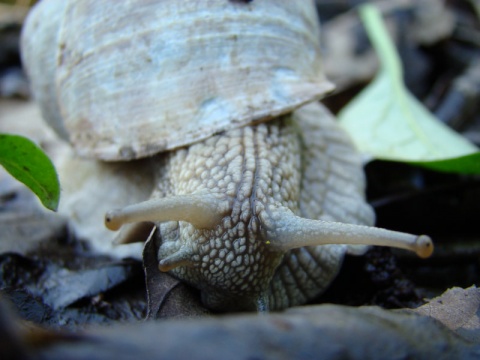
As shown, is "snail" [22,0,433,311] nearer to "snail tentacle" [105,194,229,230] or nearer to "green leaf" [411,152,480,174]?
"snail tentacle" [105,194,229,230]

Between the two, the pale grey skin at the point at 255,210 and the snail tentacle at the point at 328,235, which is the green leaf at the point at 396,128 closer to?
the pale grey skin at the point at 255,210

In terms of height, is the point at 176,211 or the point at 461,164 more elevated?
the point at 176,211

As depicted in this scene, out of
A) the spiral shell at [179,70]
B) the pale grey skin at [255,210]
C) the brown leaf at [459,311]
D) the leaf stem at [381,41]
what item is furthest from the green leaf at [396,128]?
the brown leaf at [459,311]

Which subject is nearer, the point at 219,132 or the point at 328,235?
the point at 328,235

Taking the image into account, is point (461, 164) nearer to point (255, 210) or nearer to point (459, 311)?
point (459, 311)

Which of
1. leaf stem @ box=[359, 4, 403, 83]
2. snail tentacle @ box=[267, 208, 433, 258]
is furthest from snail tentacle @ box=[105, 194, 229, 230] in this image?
leaf stem @ box=[359, 4, 403, 83]

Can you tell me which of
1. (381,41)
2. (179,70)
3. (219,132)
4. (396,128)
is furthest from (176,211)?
(381,41)

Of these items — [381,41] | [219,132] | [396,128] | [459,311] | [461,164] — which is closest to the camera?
[459,311]

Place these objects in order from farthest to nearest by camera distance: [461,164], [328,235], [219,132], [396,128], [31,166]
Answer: [396,128] < [461,164] < [219,132] < [31,166] < [328,235]
